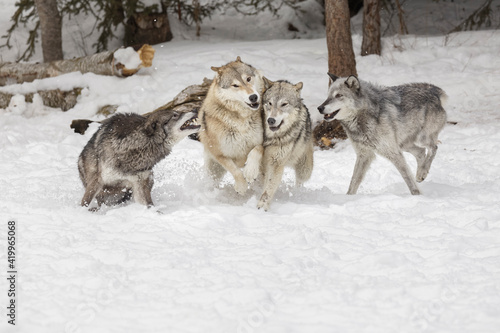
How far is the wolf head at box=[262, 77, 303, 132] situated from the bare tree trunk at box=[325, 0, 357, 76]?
3.79m

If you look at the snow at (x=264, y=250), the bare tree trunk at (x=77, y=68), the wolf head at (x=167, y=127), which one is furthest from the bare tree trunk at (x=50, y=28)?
the wolf head at (x=167, y=127)

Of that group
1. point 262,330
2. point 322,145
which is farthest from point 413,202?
point 322,145

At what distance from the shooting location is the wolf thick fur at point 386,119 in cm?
702

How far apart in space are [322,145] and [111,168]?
4.65m

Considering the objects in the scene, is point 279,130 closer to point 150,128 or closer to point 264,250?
point 150,128

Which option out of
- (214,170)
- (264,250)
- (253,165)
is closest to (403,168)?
(253,165)

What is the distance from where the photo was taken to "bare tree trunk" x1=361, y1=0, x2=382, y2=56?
1205 cm

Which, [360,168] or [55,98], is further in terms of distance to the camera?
[55,98]

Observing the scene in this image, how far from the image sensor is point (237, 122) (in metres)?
6.41

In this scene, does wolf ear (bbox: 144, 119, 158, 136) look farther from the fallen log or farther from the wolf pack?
the fallen log

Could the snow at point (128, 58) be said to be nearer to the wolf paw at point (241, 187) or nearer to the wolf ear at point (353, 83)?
the wolf ear at point (353, 83)

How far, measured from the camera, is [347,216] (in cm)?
586

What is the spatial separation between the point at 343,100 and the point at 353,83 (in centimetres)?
A: 25

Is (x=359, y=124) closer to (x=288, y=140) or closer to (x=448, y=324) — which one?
(x=288, y=140)
